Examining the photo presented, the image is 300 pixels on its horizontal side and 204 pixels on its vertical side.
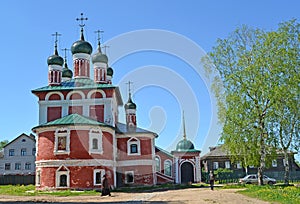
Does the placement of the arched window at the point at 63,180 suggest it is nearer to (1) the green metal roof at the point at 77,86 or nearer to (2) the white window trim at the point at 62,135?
(2) the white window trim at the point at 62,135

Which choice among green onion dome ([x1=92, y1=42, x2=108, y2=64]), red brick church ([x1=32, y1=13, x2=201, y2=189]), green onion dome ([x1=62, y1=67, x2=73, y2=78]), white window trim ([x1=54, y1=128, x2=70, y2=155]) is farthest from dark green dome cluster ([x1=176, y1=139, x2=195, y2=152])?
white window trim ([x1=54, y1=128, x2=70, y2=155])

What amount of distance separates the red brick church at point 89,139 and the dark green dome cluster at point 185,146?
10cm

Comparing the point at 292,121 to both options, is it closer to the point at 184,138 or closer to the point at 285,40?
the point at 285,40

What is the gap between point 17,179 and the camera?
133 ft

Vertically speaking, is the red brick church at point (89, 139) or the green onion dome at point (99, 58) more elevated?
the green onion dome at point (99, 58)

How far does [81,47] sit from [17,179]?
17338mm

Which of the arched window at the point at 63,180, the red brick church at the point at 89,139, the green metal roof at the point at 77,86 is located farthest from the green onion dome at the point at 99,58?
the arched window at the point at 63,180

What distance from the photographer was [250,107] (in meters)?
25.4

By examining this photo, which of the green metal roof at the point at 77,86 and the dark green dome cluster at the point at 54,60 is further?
the dark green dome cluster at the point at 54,60

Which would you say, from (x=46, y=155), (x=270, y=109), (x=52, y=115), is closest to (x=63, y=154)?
(x=46, y=155)

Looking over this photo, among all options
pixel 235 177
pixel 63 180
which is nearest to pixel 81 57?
pixel 63 180

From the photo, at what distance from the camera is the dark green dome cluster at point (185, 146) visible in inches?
1508

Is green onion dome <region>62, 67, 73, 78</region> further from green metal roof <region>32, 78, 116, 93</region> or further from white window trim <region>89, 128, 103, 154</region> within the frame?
white window trim <region>89, 128, 103, 154</region>

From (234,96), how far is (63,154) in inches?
473
